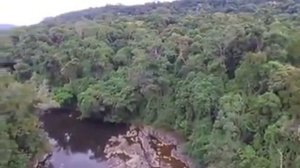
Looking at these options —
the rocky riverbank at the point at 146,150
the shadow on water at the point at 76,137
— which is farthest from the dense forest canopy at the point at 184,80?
the shadow on water at the point at 76,137

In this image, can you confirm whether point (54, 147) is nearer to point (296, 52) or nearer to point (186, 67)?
point (186, 67)

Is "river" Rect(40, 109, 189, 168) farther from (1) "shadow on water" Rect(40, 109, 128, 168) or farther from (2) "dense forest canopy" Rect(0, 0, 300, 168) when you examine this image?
(2) "dense forest canopy" Rect(0, 0, 300, 168)

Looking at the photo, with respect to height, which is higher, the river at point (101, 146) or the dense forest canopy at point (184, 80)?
the dense forest canopy at point (184, 80)

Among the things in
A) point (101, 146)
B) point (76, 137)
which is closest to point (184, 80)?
point (101, 146)

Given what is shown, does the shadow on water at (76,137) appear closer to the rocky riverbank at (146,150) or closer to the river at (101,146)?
the river at (101,146)

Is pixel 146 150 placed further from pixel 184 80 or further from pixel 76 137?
pixel 76 137
